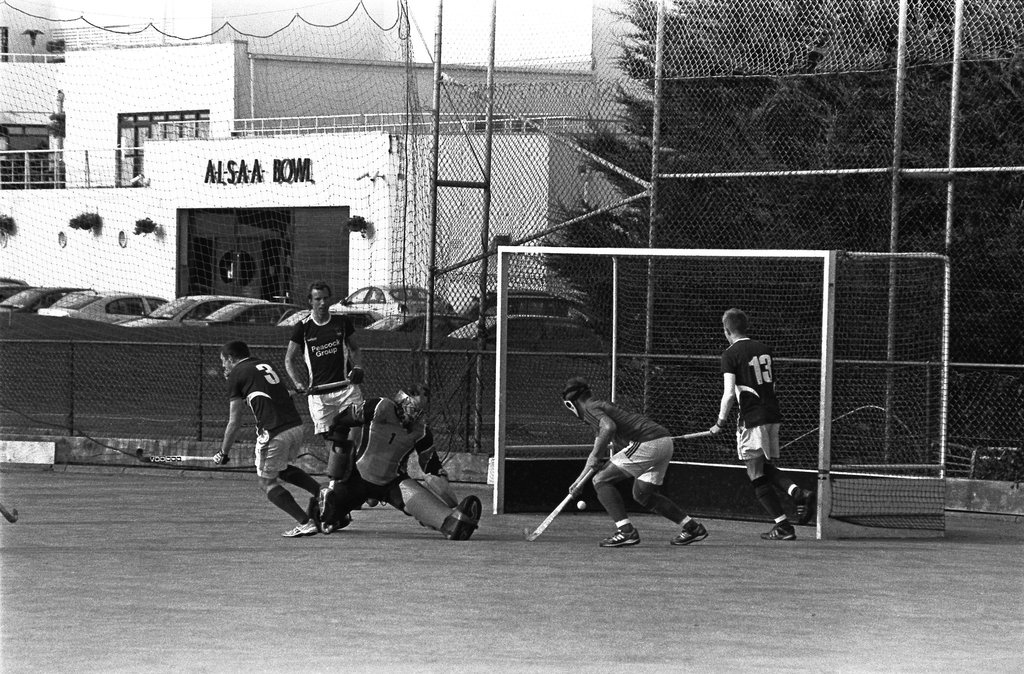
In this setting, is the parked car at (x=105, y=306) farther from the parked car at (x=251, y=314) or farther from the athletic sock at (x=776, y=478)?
the athletic sock at (x=776, y=478)

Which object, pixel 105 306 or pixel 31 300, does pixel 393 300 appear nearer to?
pixel 105 306

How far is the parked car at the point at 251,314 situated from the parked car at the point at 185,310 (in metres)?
0.12

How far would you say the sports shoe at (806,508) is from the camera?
13.1 m

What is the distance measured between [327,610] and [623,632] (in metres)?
1.71

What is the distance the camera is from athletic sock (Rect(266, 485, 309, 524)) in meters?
12.1

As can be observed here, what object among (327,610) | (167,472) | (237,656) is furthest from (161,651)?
(167,472)

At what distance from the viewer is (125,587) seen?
31.5ft

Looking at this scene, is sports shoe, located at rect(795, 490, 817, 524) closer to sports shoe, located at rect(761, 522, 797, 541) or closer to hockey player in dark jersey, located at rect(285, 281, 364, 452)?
sports shoe, located at rect(761, 522, 797, 541)

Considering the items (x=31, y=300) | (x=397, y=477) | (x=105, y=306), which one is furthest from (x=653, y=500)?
(x=31, y=300)

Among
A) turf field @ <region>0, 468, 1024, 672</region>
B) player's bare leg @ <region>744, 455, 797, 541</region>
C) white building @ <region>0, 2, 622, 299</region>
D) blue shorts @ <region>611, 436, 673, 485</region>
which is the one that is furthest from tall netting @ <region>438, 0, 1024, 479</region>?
blue shorts @ <region>611, 436, 673, 485</region>

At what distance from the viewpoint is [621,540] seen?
1201cm

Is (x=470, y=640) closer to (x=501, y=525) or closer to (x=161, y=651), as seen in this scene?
(x=161, y=651)

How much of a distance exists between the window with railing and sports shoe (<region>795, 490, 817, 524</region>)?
65.9 ft

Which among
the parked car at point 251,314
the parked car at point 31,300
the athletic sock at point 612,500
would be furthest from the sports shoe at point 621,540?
the parked car at point 31,300
